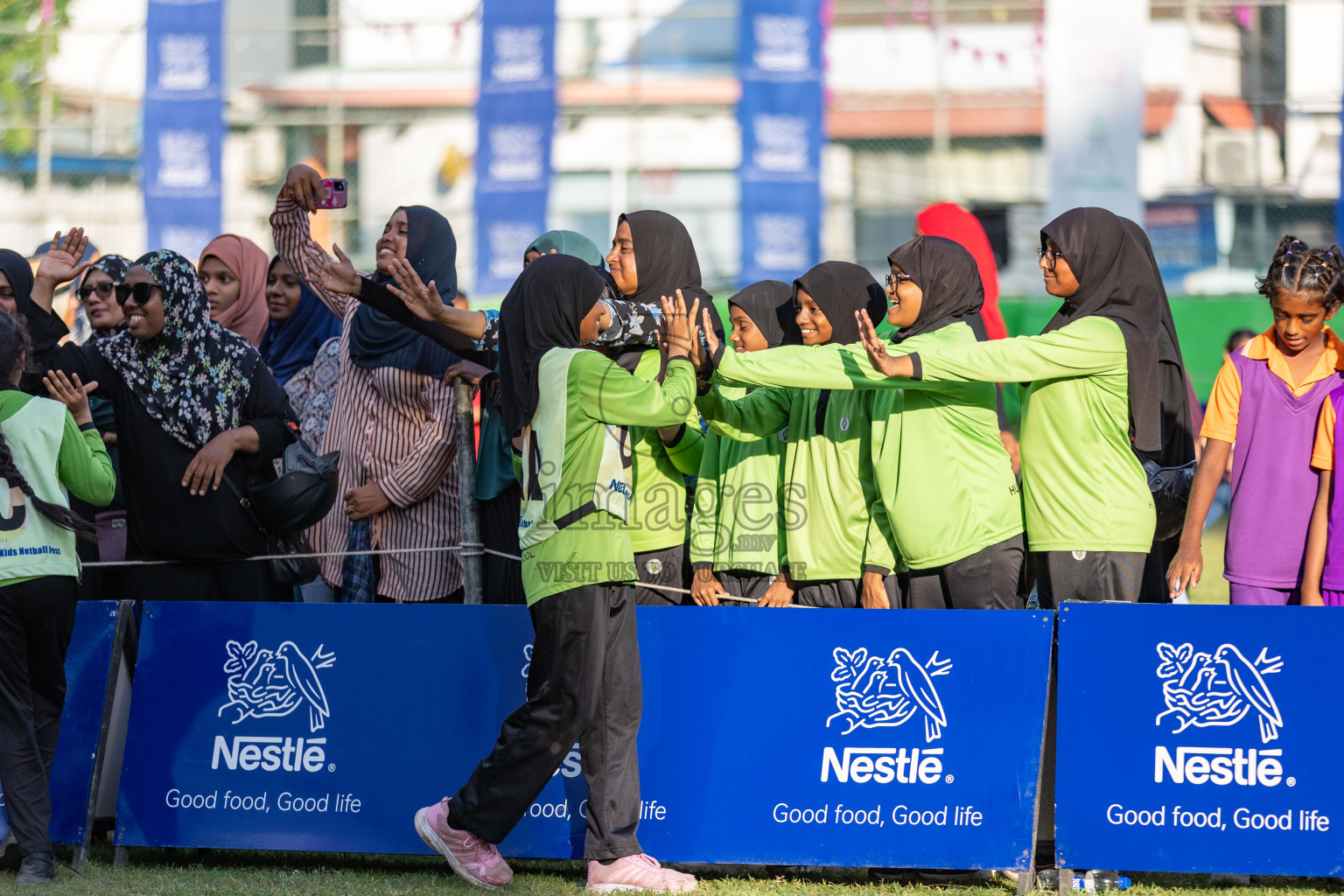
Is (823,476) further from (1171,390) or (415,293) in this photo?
(415,293)

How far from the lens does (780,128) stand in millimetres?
13445

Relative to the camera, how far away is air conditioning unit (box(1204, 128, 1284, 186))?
1413 cm

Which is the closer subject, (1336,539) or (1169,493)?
(1336,539)

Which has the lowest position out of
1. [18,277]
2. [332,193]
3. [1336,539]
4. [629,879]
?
[629,879]

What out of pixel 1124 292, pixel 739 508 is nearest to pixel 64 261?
pixel 739 508

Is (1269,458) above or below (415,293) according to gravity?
below

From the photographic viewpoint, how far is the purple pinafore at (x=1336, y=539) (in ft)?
14.7

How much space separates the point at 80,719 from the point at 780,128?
1001 centimetres

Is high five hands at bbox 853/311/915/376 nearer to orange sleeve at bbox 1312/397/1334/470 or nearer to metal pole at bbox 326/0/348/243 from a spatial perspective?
orange sleeve at bbox 1312/397/1334/470

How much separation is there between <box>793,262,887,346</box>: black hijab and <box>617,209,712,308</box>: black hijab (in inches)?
15.0

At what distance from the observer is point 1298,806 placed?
Answer: 4.15 m

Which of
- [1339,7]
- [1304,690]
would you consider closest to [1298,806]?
[1304,690]

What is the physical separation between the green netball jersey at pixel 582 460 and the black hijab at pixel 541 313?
5cm

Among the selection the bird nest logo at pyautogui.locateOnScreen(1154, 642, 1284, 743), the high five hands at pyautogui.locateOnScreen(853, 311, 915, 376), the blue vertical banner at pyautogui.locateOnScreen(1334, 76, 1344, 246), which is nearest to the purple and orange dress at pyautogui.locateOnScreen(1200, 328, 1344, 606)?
the bird nest logo at pyautogui.locateOnScreen(1154, 642, 1284, 743)
